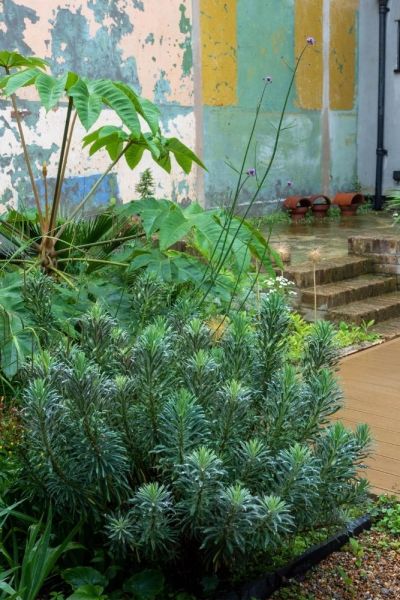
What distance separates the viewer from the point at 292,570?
2.34m

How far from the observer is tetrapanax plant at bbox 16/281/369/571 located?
193cm

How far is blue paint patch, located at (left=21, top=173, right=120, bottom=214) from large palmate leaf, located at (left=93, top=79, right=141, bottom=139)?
4535 mm

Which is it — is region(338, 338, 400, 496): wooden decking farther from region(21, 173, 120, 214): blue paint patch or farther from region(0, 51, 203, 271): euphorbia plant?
region(21, 173, 120, 214): blue paint patch

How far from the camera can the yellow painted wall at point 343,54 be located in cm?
1143

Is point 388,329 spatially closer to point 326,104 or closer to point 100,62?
point 100,62

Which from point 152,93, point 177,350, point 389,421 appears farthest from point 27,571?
point 152,93

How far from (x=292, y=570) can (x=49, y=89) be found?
208 centimetres

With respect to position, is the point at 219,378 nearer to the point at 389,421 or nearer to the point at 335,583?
the point at 335,583

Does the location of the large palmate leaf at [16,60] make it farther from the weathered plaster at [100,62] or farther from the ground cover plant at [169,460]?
the weathered plaster at [100,62]

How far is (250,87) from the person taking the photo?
10047 millimetres

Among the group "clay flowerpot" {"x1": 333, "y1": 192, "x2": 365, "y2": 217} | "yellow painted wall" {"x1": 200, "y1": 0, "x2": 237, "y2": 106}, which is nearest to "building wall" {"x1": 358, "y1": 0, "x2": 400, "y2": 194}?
"clay flowerpot" {"x1": 333, "y1": 192, "x2": 365, "y2": 217}

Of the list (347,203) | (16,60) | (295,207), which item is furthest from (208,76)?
(16,60)

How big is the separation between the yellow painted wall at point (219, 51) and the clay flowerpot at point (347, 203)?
2518 millimetres

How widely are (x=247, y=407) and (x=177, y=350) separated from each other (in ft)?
1.12
